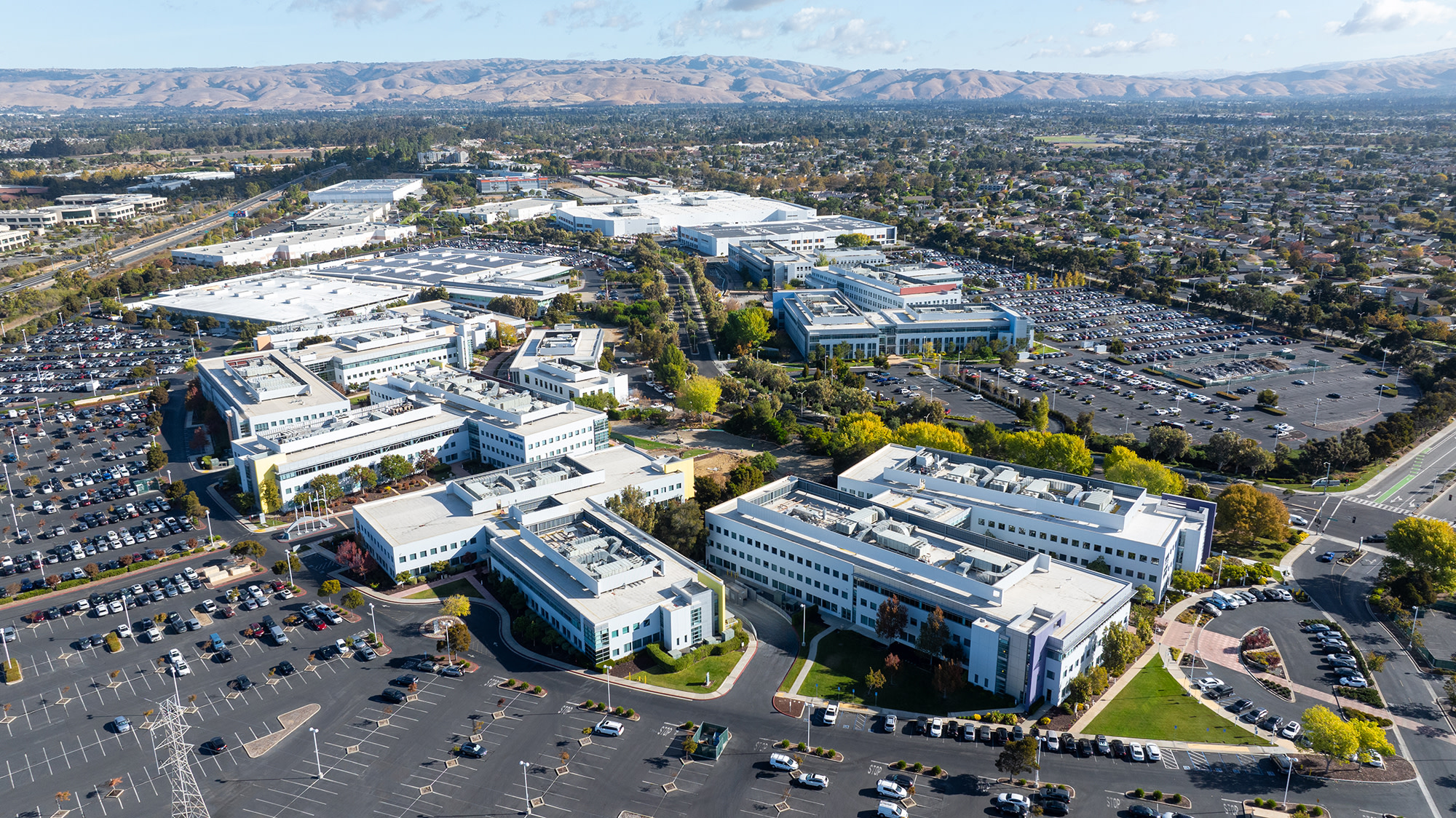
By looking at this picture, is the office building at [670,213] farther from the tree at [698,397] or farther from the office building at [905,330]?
the tree at [698,397]

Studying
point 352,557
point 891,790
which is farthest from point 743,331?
point 891,790

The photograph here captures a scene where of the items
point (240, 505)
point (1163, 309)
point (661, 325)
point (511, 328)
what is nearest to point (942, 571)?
point (240, 505)

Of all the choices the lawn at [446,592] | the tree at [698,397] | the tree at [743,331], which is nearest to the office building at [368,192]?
the tree at [743,331]

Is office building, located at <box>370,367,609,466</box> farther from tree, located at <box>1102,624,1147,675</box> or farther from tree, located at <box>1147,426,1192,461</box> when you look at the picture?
tree, located at <box>1147,426,1192,461</box>

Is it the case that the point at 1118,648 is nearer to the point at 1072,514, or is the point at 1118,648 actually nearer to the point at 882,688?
the point at 1072,514

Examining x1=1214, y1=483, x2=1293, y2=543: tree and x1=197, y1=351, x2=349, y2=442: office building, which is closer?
x1=1214, y1=483, x2=1293, y2=543: tree

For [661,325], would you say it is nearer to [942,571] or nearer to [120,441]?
[120,441]

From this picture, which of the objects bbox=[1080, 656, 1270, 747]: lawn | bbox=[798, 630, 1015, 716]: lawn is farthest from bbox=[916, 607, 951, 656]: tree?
bbox=[1080, 656, 1270, 747]: lawn
